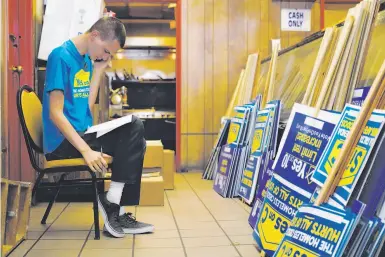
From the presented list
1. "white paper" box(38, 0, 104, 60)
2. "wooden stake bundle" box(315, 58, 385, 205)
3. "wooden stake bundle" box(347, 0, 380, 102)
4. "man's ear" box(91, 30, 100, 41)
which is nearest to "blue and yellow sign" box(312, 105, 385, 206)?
"wooden stake bundle" box(315, 58, 385, 205)

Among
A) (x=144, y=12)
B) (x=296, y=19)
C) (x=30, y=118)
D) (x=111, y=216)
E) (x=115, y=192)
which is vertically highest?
(x=144, y=12)

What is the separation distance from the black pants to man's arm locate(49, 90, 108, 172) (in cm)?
10

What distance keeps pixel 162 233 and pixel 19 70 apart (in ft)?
5.15

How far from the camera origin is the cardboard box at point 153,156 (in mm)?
3959

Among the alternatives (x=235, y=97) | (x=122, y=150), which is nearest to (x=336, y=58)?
(x=122, y=150)

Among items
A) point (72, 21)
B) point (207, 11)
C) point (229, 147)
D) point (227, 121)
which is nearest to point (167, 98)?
point (207, 11)

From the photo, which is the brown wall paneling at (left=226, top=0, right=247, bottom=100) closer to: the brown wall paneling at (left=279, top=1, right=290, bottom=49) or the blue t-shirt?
the brown wall paneling at (left=279, top=1, right=290, bottom=49)

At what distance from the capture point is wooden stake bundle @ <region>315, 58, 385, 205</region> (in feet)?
5.99

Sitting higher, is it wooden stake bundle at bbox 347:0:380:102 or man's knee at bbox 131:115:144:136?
wooden stake bundle at bbox 347:0:380:102

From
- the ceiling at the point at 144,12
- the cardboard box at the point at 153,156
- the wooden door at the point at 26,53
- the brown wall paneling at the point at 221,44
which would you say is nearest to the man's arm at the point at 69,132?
the wooden door at the point at 26,53

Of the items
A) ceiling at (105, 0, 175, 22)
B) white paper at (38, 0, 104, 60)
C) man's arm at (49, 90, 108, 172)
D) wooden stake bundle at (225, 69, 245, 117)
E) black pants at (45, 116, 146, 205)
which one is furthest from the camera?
ceiling at (105, 0, 175, 22)

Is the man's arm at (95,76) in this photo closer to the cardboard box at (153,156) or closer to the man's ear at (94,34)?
the man's ear at (94,34)

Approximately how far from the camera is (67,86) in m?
2.65

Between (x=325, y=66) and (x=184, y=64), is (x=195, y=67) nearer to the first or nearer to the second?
(x=184, y=64)
